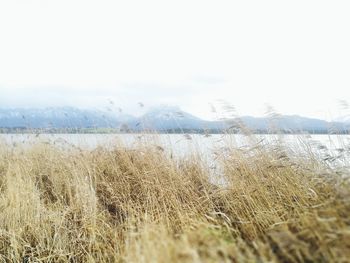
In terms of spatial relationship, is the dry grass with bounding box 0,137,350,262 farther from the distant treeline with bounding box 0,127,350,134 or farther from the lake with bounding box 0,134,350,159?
the distant treeline with bounding box 0,127,350,134

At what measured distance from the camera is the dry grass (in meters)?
2.20

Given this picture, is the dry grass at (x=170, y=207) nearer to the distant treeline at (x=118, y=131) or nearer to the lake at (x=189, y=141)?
the lake at (x=189, y=141)

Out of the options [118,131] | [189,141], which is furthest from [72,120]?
[189,141]

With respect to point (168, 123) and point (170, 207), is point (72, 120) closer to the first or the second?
point (168, 123)

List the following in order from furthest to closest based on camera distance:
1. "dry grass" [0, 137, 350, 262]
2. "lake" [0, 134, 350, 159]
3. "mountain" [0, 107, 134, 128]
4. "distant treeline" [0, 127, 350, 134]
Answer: "mountain" [0, 107, 134, 128]
"distant treeline" [0, 127, 350, 134]
"lake" [0, 134, 350, 159]
"dry grass" [0, 137, 350, 262]

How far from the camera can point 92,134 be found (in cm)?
916

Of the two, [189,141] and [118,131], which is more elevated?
[118,131]

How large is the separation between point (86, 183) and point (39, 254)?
1.36m

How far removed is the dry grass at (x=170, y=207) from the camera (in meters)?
2.20

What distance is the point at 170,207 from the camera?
14.8 ft

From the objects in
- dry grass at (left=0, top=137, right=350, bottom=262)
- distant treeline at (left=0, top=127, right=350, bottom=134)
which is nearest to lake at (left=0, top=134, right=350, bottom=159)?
distant treeline at (left=0, top=127, right=350, bottom=134)

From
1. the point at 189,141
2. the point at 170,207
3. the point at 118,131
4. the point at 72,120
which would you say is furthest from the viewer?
the point at 72,120

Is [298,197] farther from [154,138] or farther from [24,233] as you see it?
[154,138]

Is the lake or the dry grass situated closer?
the dry grass
